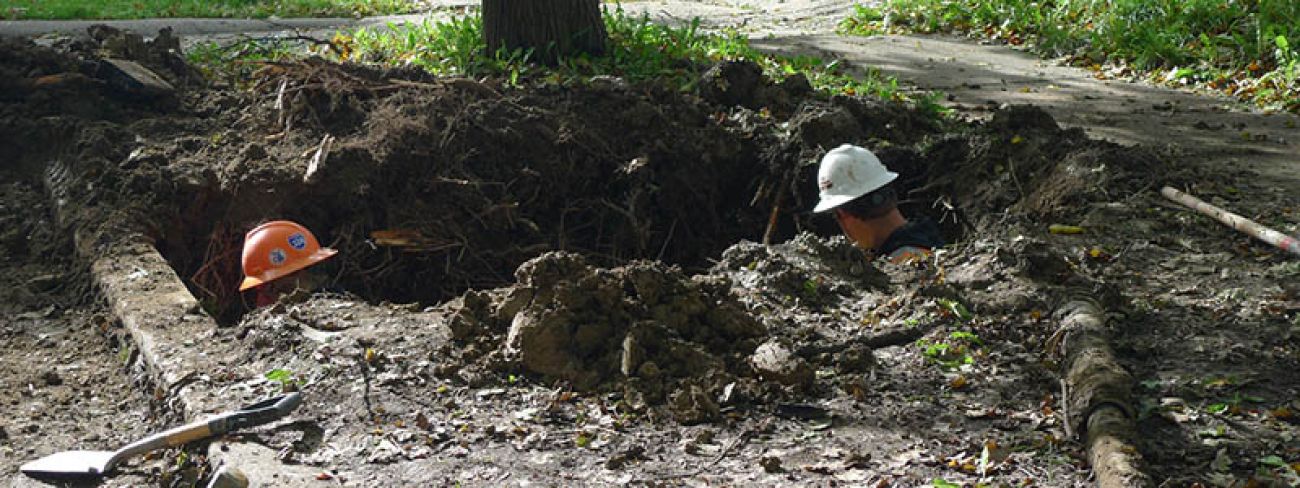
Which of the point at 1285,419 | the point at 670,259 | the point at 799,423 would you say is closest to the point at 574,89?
the point at 670,259

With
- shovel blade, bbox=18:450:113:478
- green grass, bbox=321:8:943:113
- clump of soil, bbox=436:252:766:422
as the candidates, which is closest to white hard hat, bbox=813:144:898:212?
clump of soil, bbox=436:252:766:422

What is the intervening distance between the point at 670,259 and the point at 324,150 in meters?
2.05

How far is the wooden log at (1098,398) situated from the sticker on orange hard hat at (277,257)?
143 inches

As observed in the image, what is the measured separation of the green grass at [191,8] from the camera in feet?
44.4

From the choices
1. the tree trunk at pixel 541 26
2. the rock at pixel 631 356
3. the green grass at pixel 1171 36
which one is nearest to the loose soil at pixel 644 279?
the rock at pixel 631 356

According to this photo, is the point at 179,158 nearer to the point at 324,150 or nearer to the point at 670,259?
the point at 324,150

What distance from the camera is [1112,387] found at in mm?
3719

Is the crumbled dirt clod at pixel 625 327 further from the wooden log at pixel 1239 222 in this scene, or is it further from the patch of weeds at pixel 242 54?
the patch of weeds at pixel 242 54

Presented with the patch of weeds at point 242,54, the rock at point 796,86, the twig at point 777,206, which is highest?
the patch of weeds at point 242,54

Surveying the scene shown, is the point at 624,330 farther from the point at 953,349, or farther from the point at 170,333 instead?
the point at 170,333

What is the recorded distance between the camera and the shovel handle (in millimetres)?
4031

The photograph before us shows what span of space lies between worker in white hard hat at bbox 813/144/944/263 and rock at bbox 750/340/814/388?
1.86m

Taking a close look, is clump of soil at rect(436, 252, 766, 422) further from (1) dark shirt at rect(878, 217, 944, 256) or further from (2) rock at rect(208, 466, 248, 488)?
(1) dark shirt at rect(878, 217, 944, 256)

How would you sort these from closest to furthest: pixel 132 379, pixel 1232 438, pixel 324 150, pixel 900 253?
pixel 1232 438
pixel 132 379
pixel 900 253
pixel 324 150
